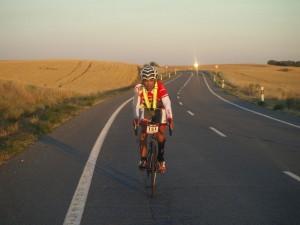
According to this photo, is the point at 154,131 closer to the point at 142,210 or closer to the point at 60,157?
the point at 142,210

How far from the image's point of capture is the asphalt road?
5.51m

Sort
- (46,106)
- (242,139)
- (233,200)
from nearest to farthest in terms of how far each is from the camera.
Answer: (233,200), (242,139), (46,106)

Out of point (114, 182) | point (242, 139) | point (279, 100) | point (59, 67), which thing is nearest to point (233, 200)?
point (114, 182)

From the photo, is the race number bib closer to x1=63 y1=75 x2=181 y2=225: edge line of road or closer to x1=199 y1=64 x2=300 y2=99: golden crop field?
x1=63 y1=75 x2=181 y2=225: edge line of road

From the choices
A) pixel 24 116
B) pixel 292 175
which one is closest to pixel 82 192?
pixel 292 175

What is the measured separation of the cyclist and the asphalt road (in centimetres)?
72

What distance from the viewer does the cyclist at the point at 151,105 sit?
6.81m

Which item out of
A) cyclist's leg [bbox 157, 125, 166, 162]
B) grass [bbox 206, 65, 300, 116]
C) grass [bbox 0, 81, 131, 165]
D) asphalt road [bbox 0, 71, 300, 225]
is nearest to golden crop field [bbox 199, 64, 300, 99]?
grass [bbox 206, 65, 300, 116]

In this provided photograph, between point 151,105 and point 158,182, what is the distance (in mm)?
1250

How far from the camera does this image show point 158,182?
7203 mm

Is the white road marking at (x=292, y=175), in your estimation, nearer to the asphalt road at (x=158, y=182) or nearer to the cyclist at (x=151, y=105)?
the asphalt road at (x=158, y=182)

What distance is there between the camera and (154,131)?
685 centimetres

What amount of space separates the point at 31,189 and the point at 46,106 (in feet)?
46.7

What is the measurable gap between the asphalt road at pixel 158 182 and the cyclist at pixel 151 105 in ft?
2.36
